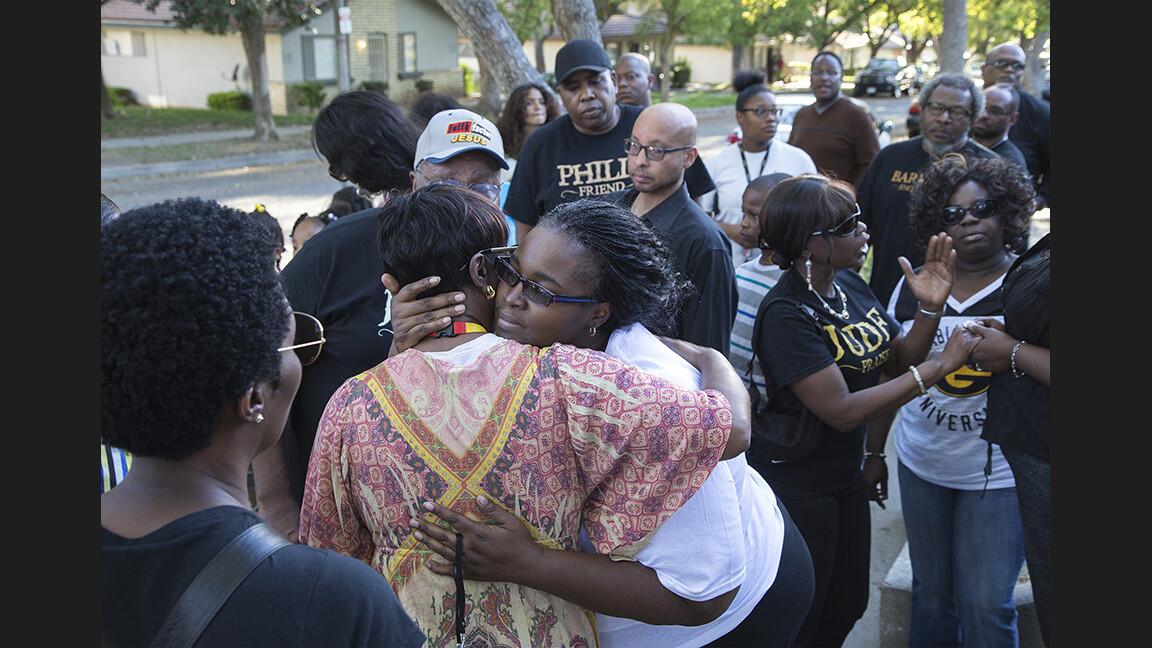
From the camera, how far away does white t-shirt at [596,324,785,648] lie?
2078 millimetres

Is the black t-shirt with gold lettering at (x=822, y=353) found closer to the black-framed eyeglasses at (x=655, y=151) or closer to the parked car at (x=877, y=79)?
the black-framed eyeglasses at (x=655, y=151)

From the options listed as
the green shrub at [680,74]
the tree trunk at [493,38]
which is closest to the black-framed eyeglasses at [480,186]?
the tree trunk at [493,38]

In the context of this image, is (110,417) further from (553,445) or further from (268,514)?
(268,514)

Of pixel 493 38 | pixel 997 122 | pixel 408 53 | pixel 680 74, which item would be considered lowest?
pixel 997 122

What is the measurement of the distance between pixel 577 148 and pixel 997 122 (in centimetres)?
268

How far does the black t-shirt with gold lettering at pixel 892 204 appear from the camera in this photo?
530 cm

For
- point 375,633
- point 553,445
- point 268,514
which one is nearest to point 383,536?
point 553,445

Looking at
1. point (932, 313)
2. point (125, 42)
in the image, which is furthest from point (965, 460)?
point (125, 42)

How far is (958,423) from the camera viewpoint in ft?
11.6

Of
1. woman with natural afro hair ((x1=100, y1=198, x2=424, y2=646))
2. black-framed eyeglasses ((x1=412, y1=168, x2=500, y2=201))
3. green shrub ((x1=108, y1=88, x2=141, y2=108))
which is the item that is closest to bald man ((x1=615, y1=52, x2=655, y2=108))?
black-framed eyeglasses ((x1=412, y1=168, x2=500, y2=201))

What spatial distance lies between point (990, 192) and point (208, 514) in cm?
312

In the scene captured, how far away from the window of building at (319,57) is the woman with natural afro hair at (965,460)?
1232 inches

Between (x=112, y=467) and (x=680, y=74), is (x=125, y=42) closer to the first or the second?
(x=680, y=74)

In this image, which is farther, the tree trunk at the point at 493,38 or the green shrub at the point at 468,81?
the green shrub at the point at 468,81
